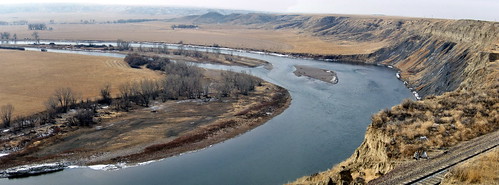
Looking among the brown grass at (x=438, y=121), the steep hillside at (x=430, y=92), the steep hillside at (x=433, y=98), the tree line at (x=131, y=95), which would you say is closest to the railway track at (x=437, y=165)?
the steep hillside at (x=430, y=92)

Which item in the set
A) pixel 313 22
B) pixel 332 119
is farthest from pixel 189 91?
pixel 313 22

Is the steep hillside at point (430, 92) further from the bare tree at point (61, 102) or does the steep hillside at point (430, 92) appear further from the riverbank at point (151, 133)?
the bare tree at point (61, 102)

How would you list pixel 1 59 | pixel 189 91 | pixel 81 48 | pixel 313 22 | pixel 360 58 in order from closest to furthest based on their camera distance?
1. pixel 189 91
2. pixel 1 59
3. pixel 360 58
4. pixel 81 48
5. pixel 313 22

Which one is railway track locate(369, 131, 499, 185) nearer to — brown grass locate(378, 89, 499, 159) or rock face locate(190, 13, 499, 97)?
brown grass locate(378, 89, 499, 159)

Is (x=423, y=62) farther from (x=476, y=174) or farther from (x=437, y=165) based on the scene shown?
(x=476, y=174)

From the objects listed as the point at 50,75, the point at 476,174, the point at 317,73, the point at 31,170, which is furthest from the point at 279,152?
the point at 50,75

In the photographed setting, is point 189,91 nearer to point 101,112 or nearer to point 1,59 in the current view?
point 101,112
